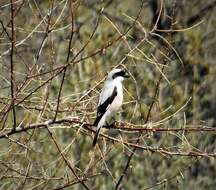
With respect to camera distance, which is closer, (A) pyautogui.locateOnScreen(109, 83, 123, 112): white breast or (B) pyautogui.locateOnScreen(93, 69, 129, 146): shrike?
(B) pyautogui.locateOnScreen(93, 69, 129, 146): shrike

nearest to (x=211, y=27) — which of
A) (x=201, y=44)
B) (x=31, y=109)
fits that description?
(x=201, y=44)

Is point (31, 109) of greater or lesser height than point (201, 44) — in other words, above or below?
below

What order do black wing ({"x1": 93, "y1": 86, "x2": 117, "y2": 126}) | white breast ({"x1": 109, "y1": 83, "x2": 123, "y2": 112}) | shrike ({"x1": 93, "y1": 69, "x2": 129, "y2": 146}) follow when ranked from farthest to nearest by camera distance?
white breast ({"x1": 109, "y1": 83, "x2": 123, "y2": 112}) → shrike ({"x1": 93, "y1": 69, "x2": 129, "y2": 146}) → black wing ({"x1": 93, "y1": 86, "x2": 117, "y2": 126})

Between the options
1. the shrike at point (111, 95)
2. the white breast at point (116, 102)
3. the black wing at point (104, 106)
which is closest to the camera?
the black wing at point (104, 106)

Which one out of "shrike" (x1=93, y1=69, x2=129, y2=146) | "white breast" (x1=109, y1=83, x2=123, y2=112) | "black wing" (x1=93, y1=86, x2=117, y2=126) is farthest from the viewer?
"white breast" (x1=109, y1=83, x2=123, y2=112)

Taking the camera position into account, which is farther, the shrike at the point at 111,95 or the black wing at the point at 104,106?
the shrike at the point at 111,95

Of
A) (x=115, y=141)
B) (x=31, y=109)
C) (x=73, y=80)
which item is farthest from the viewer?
(x=73, y=80)

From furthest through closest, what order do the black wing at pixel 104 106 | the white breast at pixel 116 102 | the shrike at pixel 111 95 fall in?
the white breast at pixel 116 102, the shrike at pixel 111 95, the black wing at pixel 104 106

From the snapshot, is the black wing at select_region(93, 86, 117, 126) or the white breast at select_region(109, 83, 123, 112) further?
the white breast at select_region(109, 83, 123, 112)

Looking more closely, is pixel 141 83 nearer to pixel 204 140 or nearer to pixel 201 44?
pixel 204 140

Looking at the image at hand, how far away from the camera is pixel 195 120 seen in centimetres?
1095

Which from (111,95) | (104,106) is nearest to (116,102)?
(111,95)

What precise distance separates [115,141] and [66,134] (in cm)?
594

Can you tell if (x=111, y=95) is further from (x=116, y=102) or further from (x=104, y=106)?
(x=104, y=106)
